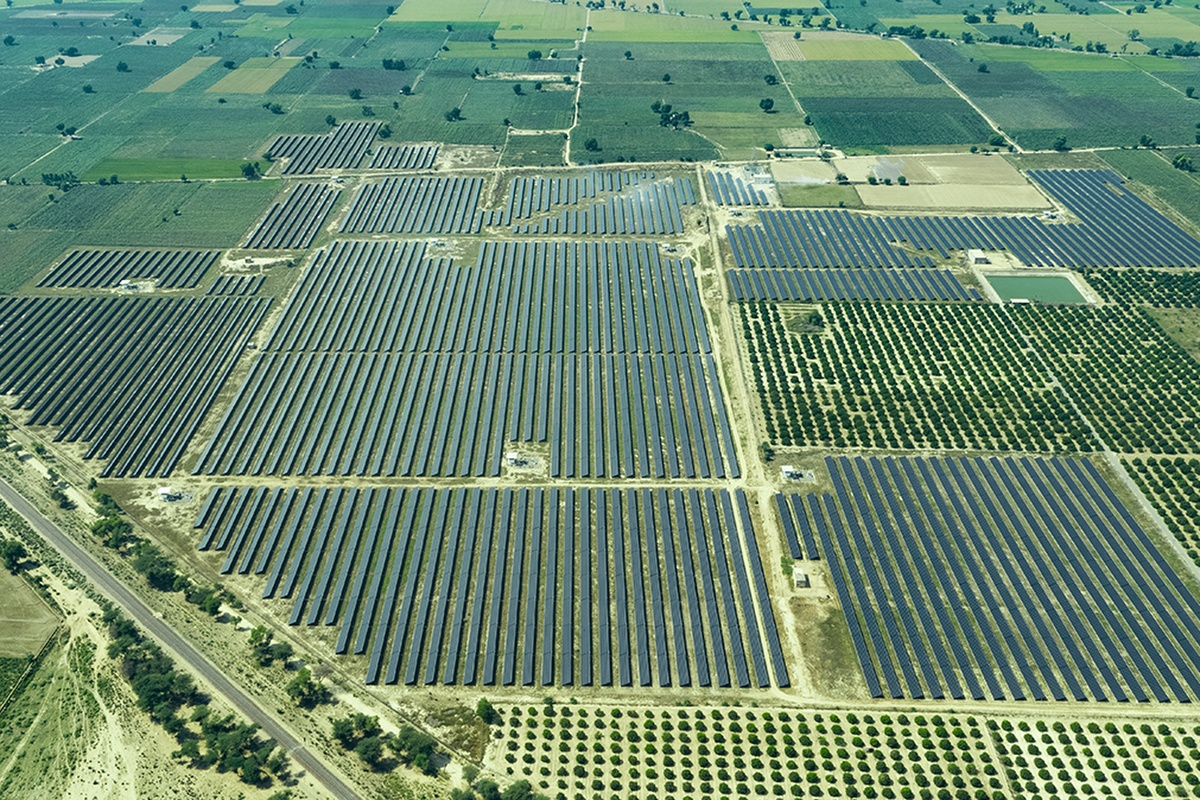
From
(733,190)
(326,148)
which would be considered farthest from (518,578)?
(326,148)

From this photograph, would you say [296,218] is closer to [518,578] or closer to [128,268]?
[128,268]

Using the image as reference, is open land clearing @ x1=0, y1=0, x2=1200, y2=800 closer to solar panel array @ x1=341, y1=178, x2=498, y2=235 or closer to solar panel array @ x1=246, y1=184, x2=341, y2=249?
solar panel array @ x1=341, y1=178, x2=498, y2=235

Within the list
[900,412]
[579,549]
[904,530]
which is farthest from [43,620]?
[900,412]

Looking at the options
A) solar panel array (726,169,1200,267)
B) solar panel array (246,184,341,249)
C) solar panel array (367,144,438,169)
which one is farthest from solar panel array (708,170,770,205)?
solar panel array (246,184,341,249)

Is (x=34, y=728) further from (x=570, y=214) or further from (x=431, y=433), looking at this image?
(x=570, y=214)

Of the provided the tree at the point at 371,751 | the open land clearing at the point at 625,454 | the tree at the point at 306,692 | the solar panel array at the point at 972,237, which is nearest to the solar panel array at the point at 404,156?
the open land clearing at the point at 625,454
